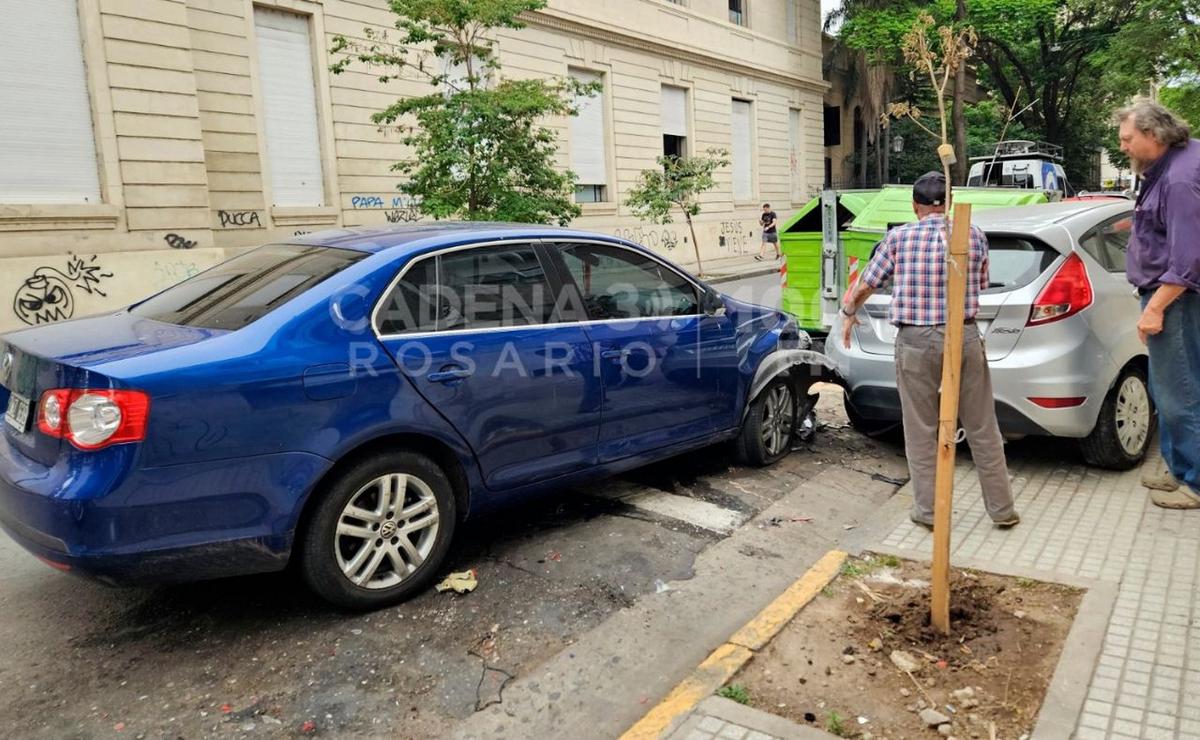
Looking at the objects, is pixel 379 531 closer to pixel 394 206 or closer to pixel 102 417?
pixel 102 417

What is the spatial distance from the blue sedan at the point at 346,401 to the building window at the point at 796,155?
89.9 ft

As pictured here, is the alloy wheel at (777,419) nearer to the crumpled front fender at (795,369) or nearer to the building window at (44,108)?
the crumpled front fender at (795,369)

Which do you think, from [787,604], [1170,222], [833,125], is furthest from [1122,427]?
[833,125]

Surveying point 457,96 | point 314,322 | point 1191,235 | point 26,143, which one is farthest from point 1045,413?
point 26,143

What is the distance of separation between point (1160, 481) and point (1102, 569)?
1.37m

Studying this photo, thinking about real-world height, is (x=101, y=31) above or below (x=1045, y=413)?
above

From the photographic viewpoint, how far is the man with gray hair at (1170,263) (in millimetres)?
3793

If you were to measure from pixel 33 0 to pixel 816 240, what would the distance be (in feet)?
34.2

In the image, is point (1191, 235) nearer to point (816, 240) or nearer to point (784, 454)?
point (784, 454)

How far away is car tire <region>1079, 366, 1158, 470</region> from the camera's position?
5.04 metres

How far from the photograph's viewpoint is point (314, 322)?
3439 mm

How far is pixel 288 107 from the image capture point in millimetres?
14781

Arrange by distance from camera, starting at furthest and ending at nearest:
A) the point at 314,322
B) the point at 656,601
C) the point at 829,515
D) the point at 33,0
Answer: the point at 33,0 → the point at 829,515 → the point at 656,601 → the point at 314,322

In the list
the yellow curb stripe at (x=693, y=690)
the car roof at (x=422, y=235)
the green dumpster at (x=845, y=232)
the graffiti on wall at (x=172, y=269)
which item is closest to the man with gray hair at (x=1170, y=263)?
the yellow curb stripe at (x=693, y=690)
